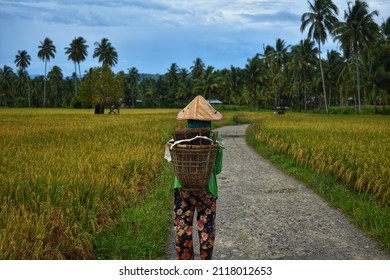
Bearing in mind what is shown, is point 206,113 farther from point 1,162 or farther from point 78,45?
point 78,45

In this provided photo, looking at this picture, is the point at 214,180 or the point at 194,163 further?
the point at 214,180

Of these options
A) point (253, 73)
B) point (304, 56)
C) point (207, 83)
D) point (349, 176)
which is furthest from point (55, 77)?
point (349, 176)

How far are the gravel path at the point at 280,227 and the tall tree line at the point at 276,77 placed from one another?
1262 inches

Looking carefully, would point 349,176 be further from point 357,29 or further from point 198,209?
point 357,29

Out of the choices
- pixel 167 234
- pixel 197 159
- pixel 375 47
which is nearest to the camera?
pixel 197 159

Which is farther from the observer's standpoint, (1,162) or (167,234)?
(1,162)

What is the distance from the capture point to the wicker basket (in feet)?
10.6

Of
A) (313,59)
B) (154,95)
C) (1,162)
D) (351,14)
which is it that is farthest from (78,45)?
(1,162)

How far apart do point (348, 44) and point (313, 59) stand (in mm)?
16440

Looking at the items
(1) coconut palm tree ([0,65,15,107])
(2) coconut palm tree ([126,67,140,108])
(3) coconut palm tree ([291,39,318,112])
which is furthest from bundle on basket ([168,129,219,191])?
(2) coconut palm tree ([126,67,140,108])

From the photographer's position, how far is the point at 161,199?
22.2 ft

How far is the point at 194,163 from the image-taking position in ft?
10.6

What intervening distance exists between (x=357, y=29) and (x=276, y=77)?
22.3 meters

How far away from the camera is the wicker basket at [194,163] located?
3219 millimetres
